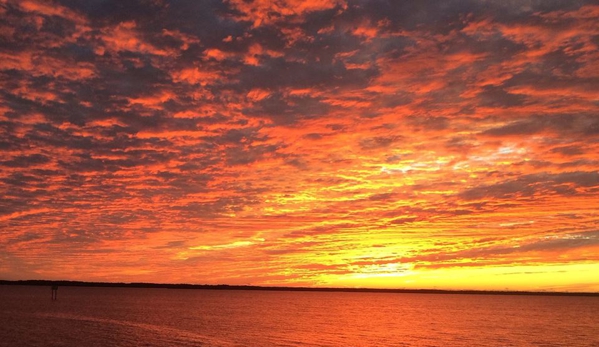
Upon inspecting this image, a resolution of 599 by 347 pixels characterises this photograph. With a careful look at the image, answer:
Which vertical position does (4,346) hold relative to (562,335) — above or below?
above

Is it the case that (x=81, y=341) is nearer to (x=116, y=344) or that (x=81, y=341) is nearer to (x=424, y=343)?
(x=116, y=344)

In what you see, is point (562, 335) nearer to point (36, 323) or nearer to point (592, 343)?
point (592, 343)

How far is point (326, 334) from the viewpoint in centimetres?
8631

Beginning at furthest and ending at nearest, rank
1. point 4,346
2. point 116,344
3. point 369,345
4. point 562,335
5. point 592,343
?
point 562,335 → point 592,343 → point 369,345 → point 116,344 → point 4,346

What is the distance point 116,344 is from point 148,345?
12.5 ft

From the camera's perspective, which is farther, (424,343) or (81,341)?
(424,343)

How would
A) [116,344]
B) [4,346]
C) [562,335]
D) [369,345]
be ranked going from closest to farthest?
[4,346], [116,344], [369,345], [562,335]

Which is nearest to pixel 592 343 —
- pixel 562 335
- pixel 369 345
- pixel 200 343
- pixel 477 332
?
pixel 562 335

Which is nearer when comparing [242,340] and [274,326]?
[242,340]

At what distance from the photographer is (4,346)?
5706 cm

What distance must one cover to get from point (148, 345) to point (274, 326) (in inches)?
1527

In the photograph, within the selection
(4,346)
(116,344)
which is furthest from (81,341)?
(4,346)

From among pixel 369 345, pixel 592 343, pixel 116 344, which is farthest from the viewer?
pixel 592 343

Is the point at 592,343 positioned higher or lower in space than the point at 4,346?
lower
